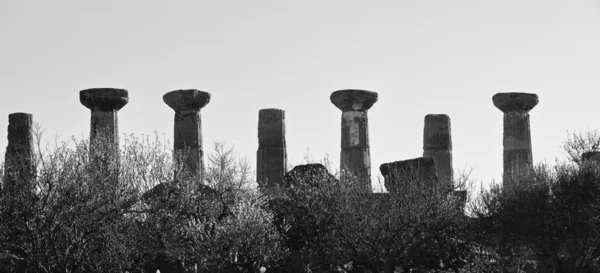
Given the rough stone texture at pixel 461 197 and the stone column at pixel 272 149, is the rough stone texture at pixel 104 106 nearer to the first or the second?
the stone column at pixel 272 149

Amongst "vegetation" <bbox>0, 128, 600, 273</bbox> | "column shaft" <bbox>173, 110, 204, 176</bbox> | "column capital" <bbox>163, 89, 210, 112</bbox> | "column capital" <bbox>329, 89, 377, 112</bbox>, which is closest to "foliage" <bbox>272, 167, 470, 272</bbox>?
"vegetation" <bbox>0, 128, 600, 273</bbox>

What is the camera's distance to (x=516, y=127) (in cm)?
3975

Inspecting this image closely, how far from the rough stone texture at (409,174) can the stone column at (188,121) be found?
592 cm

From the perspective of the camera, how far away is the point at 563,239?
3188 centimetres

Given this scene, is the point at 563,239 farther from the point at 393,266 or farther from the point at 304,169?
the point at 304,169

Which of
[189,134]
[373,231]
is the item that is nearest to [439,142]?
[189,134]

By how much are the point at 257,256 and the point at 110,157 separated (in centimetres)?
606

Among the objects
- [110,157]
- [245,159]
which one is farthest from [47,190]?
[245,159]

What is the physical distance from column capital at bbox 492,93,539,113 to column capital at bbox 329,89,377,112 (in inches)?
190

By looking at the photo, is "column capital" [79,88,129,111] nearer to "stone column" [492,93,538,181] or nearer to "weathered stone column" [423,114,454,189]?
"weathered stone column" [423,114,454,189]

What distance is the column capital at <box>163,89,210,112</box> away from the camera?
36250 millimetres

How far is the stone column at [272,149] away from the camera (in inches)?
1468

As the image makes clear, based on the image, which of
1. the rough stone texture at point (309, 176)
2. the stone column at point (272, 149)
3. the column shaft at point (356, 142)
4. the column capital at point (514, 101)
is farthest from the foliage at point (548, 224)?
the stone column at point (272, 149)

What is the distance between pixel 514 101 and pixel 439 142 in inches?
123
